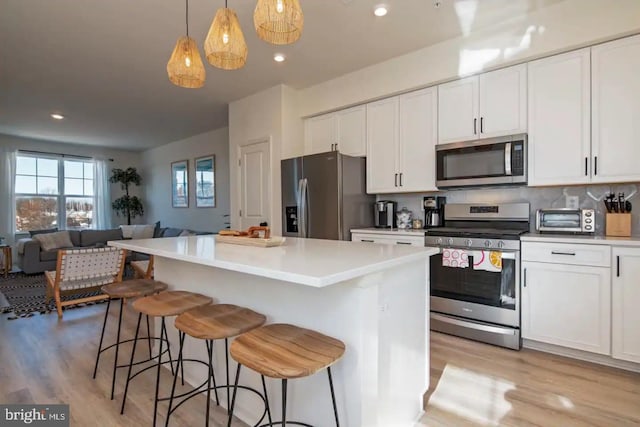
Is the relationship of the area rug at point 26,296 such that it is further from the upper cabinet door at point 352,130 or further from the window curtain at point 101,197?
the upper cabinet door at point 352,130

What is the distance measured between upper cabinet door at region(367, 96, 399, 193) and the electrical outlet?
1481 mm

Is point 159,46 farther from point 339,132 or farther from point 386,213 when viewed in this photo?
point 386,213

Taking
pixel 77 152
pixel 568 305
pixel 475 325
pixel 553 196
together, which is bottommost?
pixel 475 325

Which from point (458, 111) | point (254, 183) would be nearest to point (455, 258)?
point (458, 111)

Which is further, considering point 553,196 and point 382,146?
point 382,146

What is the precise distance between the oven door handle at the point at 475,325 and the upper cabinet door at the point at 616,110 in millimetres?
1336

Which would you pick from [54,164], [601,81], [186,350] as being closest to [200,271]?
[186,350]

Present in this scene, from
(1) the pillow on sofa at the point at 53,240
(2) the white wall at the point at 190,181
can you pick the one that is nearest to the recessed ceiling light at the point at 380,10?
(2) the white wall at the point at 190,181

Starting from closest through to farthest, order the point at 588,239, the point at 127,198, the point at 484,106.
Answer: the point at 588,239 → the point at 484,106 → the point at 127,198

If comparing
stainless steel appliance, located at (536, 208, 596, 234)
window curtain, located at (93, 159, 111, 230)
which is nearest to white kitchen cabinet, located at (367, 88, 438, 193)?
stainless steel appliance, located at (536, 208, 596, 234)

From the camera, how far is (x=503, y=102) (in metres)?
2.83

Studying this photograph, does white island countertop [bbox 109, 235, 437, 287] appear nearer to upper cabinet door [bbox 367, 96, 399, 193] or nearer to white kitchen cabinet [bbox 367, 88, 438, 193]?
white kitchen cabinet [bbox 367, 88, 438, 193]

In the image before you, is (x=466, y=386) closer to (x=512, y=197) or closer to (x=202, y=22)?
(x=512, y=197)

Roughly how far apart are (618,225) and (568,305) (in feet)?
2.42
